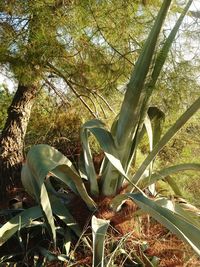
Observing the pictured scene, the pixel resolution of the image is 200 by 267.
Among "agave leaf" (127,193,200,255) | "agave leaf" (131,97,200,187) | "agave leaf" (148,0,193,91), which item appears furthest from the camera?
"agave leaf" (148,0,193,91)

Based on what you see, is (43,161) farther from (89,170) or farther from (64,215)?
(89,170)

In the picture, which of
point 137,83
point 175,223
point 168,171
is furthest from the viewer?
point 168,171

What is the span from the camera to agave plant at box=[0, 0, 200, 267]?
142cm

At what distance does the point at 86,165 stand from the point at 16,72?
0.55m

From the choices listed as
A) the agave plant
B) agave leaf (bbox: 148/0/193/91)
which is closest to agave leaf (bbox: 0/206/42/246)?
the agave plant

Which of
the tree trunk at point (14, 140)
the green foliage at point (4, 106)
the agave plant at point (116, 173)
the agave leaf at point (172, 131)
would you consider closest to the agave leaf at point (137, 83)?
the agave plant at point (116, 173)

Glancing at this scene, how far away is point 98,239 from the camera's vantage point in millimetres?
1435

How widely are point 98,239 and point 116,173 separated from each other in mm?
376

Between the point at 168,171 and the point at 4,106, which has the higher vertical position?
the point at 4,106

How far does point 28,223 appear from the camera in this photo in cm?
157

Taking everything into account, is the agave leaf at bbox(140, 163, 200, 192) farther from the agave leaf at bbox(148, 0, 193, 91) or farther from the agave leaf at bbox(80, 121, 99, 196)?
the agave leaf at bbox(148, 0, 193, 91)

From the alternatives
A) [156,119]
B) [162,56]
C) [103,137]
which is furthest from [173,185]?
[162,56]

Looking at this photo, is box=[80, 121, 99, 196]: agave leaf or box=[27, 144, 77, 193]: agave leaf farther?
box=[80, 121, 99, 196]: agave leaf

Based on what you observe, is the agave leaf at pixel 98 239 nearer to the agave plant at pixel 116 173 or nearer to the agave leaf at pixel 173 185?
the agave plant at pixel 116 173
